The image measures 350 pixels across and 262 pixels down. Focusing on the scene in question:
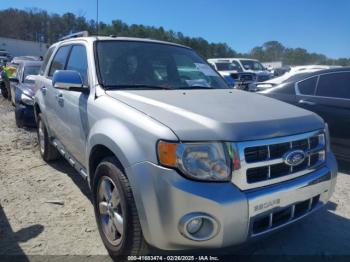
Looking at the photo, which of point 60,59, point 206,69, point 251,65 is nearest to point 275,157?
point 206,69

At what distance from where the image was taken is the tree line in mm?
52000

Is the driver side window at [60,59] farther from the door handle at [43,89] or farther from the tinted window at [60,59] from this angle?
the door handle at [43,89]

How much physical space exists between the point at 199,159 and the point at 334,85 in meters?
4.10

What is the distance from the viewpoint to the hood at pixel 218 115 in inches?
89.9

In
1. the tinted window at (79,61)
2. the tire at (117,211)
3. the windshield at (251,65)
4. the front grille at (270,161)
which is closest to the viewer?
the front grille at (270,161)

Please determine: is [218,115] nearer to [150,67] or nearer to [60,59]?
[150,67]

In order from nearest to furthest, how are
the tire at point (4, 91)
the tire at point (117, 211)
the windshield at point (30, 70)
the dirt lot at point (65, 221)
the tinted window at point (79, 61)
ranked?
the tire at point (117, 211) → the dirt lot at point (65, 221) → the tinted window at point (79, 61) → the windshield at point (30, 70) → the tire at point (4, 91)

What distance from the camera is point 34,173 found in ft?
16.5

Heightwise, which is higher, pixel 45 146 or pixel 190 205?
pixel 190 205

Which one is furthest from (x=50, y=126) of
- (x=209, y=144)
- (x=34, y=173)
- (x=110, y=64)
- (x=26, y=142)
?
(x=209, y=144)

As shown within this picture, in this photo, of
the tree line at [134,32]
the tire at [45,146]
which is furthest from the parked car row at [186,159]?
the tree line at [134,32]

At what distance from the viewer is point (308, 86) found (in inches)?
227

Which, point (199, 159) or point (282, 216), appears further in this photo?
point (282, 216)

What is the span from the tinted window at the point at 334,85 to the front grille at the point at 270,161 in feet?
10.1
